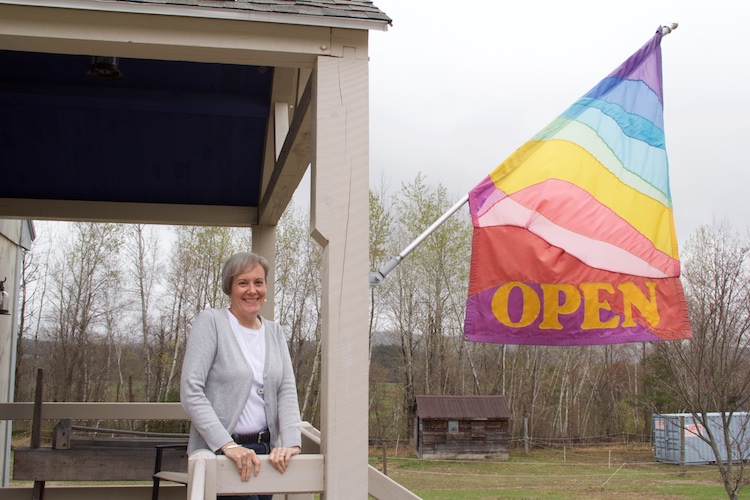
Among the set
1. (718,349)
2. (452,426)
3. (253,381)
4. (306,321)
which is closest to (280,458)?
(253,381)

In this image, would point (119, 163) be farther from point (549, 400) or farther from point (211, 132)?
point (549, 400)

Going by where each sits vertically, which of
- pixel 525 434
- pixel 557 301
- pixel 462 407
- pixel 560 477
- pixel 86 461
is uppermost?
pixel 557 301

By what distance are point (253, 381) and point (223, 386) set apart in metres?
0.10

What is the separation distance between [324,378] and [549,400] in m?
32.9

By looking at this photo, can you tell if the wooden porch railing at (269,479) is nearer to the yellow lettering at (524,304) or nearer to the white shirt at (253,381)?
the white shirt at (253,381)

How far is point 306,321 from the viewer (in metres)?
29.3

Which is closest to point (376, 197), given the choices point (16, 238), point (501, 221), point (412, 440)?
point (412, 440)

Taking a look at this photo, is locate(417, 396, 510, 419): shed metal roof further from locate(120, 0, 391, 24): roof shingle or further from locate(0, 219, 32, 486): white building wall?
locate(120, 0, 391, 24): roof shingle

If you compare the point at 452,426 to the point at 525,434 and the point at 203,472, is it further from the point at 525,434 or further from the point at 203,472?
the point at 203,472

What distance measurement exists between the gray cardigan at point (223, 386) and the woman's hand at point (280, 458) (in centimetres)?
5

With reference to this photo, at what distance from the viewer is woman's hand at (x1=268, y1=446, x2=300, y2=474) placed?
2.55m

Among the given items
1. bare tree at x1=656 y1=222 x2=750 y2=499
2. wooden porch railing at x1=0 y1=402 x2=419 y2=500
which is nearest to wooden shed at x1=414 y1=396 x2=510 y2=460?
bare tree at x1=656 y1=222 x2=750 y2=499

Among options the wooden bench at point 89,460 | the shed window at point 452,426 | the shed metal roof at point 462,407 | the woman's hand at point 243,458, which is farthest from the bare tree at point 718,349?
the woman's hand at point 243,458

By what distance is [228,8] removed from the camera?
275 cm
